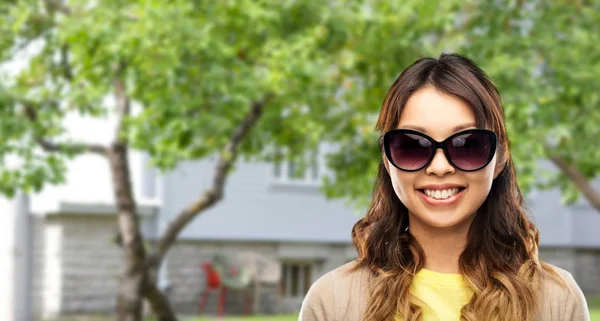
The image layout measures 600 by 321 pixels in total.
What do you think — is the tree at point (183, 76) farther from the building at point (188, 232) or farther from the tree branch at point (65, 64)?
the building at point (188, 232)

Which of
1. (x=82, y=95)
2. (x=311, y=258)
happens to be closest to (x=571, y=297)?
(x=82, y=95)

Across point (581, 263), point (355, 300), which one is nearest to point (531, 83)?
point (355, 300)

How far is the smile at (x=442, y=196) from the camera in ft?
6.91

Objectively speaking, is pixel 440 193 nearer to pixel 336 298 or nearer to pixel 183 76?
pixel 336 298

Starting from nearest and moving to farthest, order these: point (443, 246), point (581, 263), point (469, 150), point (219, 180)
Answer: point (469, 150) → point (443, 246) → point (219, 180) → point (581, 263)

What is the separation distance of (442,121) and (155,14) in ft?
25.2

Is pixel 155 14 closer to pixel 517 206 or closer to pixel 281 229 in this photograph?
pixel 517 206

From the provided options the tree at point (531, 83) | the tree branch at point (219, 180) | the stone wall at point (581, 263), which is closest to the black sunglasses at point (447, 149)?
the tree at point (531, 83)

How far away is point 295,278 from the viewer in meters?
19.6

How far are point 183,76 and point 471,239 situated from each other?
26.5ft

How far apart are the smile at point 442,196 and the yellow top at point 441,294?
0.50ft

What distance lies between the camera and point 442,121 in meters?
2.10

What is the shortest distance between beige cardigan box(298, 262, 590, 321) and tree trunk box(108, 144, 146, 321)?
1006cm

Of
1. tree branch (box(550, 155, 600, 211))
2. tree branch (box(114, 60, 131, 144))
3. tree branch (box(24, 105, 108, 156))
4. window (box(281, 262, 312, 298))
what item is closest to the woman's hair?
tree branch (box(114, 60, 131, 144))
